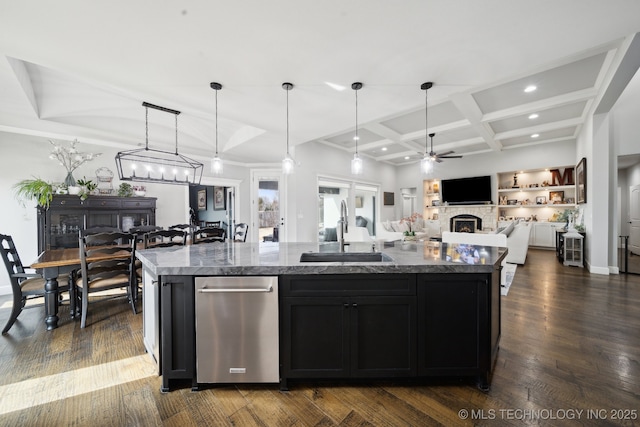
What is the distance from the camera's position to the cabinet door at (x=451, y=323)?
1686 mm

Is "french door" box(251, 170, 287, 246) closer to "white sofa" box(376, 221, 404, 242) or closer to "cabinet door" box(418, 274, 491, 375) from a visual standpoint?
"white sofa" box(376, 221, 404, 242)

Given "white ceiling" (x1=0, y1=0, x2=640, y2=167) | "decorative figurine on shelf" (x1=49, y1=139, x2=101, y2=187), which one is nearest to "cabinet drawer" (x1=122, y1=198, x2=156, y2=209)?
"decorative figurine on shelf" (x1=49, y1=139, x2=101, y2=187)

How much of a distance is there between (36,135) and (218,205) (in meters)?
4.19

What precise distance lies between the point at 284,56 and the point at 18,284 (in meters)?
3.48

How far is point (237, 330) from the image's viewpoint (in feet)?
5.63

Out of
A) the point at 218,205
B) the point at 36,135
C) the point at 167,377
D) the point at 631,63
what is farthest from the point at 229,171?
the point at 631,63

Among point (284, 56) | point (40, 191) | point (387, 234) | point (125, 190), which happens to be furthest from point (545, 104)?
point (40, 191)

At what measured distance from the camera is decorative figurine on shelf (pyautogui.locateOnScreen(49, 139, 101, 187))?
4.02m

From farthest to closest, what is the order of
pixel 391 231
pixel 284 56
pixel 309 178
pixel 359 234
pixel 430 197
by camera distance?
pixel 430 197 → pixel 391 231 → pixel 309 178 → pixel 359 234 → pixel 284 56

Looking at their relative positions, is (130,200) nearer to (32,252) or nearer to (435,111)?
(32,252)

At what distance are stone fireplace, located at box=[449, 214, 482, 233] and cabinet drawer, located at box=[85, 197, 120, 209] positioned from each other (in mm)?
9148

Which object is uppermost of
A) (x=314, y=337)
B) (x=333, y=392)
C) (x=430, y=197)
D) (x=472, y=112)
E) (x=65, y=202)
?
(x=472, y=112)

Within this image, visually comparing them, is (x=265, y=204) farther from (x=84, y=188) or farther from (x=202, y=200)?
(x=84, y=188)

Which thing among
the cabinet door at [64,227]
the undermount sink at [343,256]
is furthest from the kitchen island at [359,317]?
the cabinet door at [64,227]
